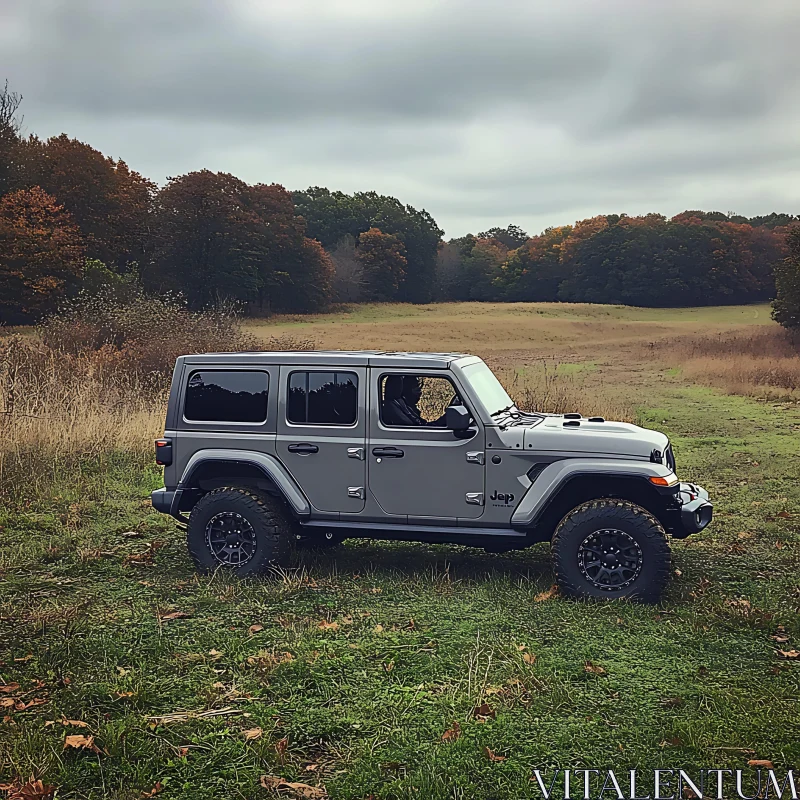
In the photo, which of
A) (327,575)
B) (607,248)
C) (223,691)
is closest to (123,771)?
(223,691)

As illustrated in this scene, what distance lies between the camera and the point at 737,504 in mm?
10211

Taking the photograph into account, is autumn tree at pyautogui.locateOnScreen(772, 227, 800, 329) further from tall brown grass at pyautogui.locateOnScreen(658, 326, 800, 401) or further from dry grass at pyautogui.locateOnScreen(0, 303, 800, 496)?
dry grass at pyautogui.locateOnScreen(0, 303, 800, 496)

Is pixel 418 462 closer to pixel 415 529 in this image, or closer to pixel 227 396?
pixel 415 529

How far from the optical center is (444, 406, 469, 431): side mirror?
6738mm

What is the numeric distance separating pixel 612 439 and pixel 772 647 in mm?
1852

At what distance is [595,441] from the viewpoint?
668 cm

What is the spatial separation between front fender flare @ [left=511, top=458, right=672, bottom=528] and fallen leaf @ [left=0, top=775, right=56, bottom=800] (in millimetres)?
3807

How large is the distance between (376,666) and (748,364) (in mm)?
24055

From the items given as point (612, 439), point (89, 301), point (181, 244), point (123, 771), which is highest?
point (181, 244)

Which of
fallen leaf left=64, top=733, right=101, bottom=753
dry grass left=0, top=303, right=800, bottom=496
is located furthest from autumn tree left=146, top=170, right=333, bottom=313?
fallen leaf left=64, top=733, right=101, bottom=753

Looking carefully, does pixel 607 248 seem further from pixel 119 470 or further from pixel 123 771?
pixel 123 771

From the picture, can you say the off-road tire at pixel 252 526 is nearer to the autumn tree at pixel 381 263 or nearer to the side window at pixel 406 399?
the side window at pixel 406 399

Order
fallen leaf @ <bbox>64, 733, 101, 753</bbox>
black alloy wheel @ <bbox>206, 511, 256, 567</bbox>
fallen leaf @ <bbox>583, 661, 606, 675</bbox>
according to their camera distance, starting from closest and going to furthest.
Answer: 1. fallen leaf @ <bbox>64, 733, 101, 753</bbox>
2. fallen leaf @ <bbox>583, 661, 606, 675</bbox>
3. black alloy wheel @ <bbox>206, 511, 256, 567</bbox>

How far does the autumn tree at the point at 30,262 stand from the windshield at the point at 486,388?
3875cm
